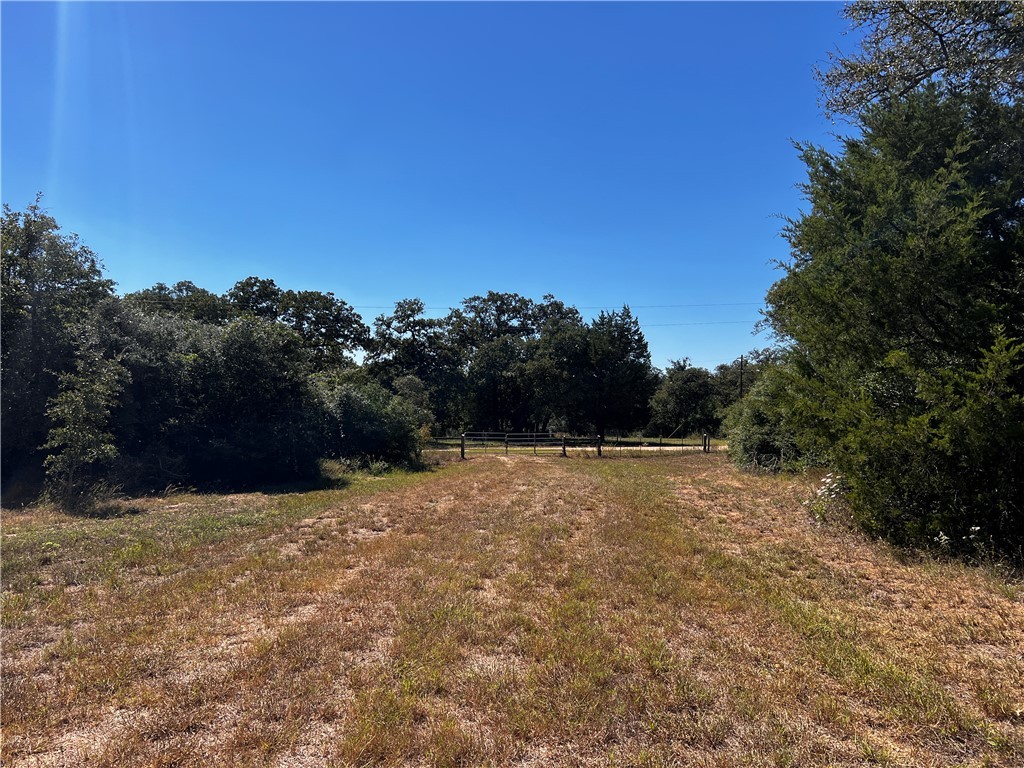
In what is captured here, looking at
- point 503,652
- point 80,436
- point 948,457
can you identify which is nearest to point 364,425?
point 80,436

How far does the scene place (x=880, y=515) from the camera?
6.74m

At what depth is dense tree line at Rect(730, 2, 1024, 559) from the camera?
5.85 meters

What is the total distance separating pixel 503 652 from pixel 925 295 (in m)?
7.30

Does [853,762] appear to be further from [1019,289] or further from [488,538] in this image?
[1019,289]

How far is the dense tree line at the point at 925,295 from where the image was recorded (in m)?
5.85

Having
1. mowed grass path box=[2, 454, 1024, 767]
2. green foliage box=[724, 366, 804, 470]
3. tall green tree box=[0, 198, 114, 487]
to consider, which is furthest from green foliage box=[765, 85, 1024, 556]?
tall green tree box=[0, 198, 114, 487]

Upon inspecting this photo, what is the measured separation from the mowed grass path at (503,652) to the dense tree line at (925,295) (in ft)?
3.80

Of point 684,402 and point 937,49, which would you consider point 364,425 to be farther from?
point 684,402

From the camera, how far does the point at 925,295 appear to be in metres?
6.73

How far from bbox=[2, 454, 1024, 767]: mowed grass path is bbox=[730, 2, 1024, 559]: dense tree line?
116cm

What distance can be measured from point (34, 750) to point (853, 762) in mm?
4422

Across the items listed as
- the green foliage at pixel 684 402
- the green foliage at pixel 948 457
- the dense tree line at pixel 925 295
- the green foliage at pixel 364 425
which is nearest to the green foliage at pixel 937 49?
the dense tree line at pixel 925 295

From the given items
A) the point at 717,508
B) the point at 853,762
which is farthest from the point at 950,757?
the point at 717,508

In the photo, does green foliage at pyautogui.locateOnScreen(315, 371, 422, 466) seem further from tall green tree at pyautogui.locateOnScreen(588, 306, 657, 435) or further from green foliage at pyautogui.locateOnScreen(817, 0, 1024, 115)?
tall green tree at pyautogui.locateOnScreen(588, 306, 657, 435)
